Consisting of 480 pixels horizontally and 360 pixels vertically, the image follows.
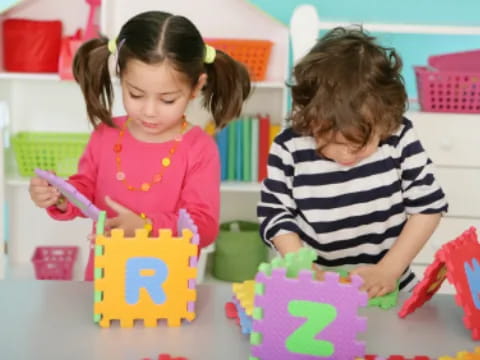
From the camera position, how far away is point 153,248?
912 mm

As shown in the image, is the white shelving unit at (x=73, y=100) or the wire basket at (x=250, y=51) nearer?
the wire basket at (x=250, y=51)

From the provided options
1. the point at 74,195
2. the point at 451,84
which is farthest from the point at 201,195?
the point at 451,84

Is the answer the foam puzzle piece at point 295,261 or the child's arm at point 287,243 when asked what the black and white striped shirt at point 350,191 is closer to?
the child's arm at point 287,243

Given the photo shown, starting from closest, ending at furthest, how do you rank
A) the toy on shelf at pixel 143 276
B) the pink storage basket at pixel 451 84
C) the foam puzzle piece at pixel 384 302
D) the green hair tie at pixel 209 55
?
the toy on shelf at pixel 143 276 < the foam puzzle piece at pixel 384 302 < the green hair tie at pixel 209 55 < the pink storage basket at pixel 451 84

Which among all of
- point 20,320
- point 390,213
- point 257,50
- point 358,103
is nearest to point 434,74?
point 257,50

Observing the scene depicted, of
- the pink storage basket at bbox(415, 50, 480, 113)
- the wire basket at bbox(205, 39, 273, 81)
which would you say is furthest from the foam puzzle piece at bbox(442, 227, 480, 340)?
the wire basket at bbox(205, 39, 273, 81)

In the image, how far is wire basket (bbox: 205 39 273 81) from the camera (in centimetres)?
241

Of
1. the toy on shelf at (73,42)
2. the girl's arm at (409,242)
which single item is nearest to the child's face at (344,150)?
the girl's arm at (409,242)

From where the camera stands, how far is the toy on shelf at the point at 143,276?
0.91 m

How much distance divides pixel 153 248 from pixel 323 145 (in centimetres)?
37

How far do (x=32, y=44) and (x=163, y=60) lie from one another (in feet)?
4.90

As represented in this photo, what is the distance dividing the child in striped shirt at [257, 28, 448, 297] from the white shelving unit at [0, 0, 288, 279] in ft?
4.08

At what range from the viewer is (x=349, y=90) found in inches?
41.4

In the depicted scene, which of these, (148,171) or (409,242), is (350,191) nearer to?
(409,242)
